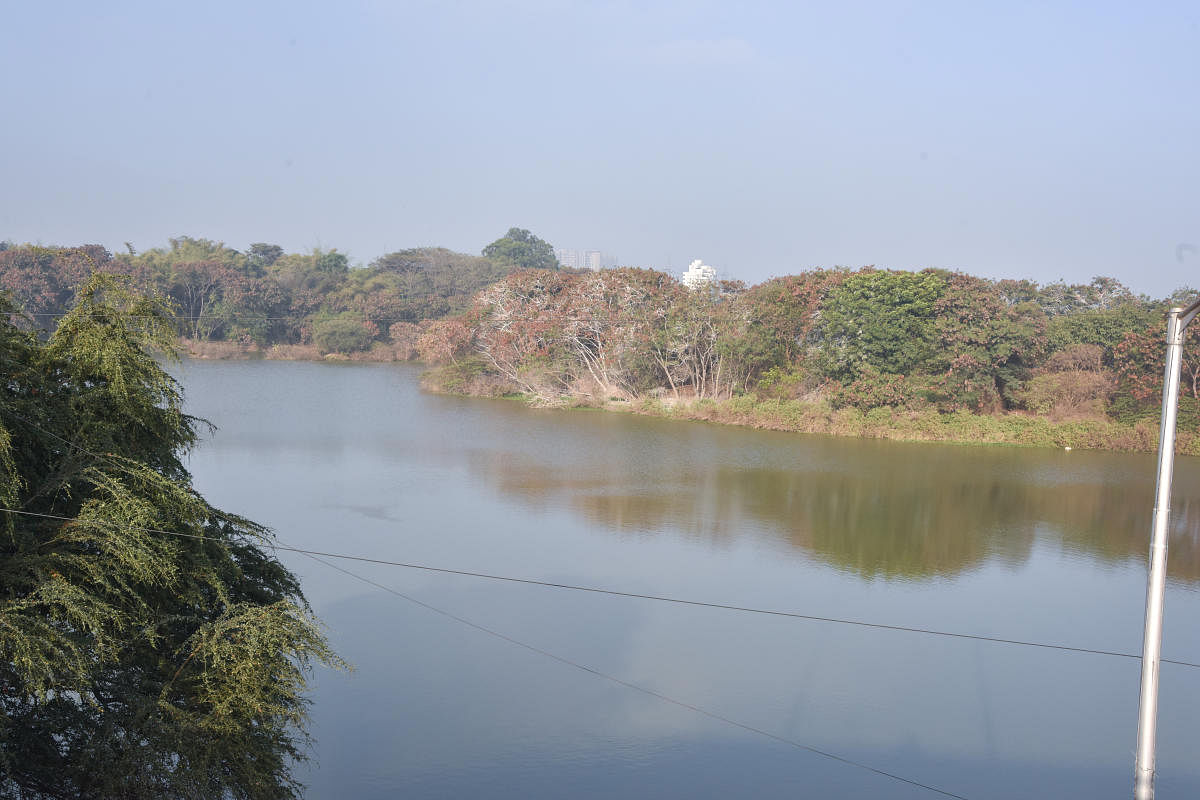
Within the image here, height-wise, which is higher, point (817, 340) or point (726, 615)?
point (817, 340)

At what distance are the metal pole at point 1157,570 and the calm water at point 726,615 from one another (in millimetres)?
3219

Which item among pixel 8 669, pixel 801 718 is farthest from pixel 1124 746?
pixel 8 669

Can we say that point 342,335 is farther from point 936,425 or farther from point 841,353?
point 936,425

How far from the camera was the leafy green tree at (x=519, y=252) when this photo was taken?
58.5 meters

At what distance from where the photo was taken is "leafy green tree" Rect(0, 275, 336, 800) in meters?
5.56

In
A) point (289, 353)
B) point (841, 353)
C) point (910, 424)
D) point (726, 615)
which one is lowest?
point (726, 615)

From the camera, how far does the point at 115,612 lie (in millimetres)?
5773

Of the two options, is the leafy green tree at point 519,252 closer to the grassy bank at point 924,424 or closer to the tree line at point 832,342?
the tree line at point 832,342

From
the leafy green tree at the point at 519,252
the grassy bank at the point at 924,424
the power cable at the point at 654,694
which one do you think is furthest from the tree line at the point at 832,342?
the leafy green tree at the point at 519,252

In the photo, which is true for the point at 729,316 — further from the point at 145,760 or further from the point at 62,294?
the point at 62,294

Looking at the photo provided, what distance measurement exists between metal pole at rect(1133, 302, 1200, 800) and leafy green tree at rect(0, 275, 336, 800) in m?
4.58

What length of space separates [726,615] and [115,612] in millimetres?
6709

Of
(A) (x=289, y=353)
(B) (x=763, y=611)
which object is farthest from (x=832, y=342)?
(A) (x=289, y=353)

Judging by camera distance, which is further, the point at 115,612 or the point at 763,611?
the point at 763,611
